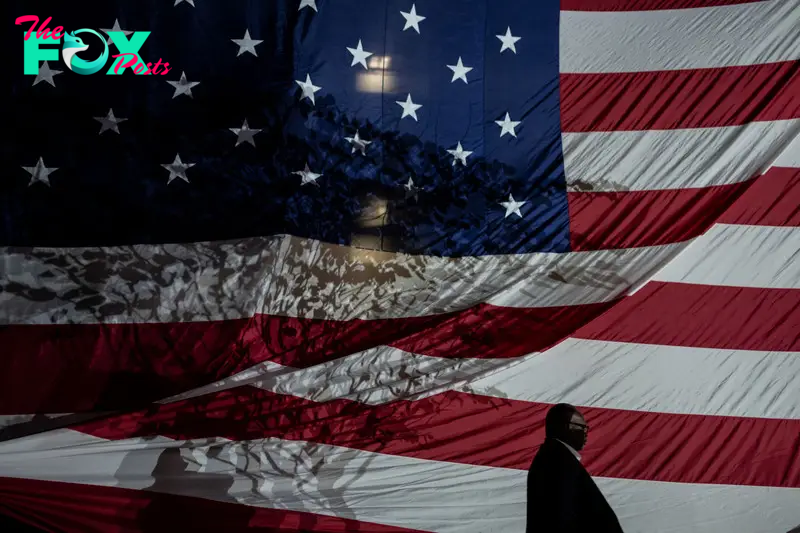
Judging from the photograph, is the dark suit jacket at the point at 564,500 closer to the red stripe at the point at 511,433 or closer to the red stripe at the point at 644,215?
the red stripe at the point at 511,433

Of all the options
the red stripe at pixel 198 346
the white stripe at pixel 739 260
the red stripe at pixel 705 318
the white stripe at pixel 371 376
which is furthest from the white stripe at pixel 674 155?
the white stripe at pixel 371 376

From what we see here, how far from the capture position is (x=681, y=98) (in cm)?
366

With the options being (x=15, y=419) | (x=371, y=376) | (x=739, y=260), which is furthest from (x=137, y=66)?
(x=739, y=260)

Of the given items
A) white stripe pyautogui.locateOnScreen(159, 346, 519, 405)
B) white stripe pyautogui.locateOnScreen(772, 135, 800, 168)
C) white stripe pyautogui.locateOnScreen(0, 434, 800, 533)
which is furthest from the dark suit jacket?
white stripe pyautogui.locateOnScreen(772, 135, 800, 168)

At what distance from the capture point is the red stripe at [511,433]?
3.14 meters

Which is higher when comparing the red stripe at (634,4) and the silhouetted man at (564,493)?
the red stripe at (634,4)

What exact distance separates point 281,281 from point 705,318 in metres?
1.98

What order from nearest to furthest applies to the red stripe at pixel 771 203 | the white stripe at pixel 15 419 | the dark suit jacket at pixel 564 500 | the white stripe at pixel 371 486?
the dark suit jacket at pixel 564 500 < the white stripe at pixel 371 486 < the white stripe at pixel 15 419 < the red stripe at pixel 771 203

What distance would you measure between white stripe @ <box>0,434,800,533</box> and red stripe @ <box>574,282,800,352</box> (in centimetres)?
64

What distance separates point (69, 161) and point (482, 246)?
77.4 inches

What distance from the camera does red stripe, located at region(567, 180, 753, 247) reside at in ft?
11.4

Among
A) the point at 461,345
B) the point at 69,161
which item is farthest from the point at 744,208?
the point at 69,161

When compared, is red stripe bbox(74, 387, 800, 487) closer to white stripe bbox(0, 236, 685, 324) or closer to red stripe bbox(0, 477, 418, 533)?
red stripe bbox(0, 477, 418, 533)

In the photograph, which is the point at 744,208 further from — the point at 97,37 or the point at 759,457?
the point at 97,37
